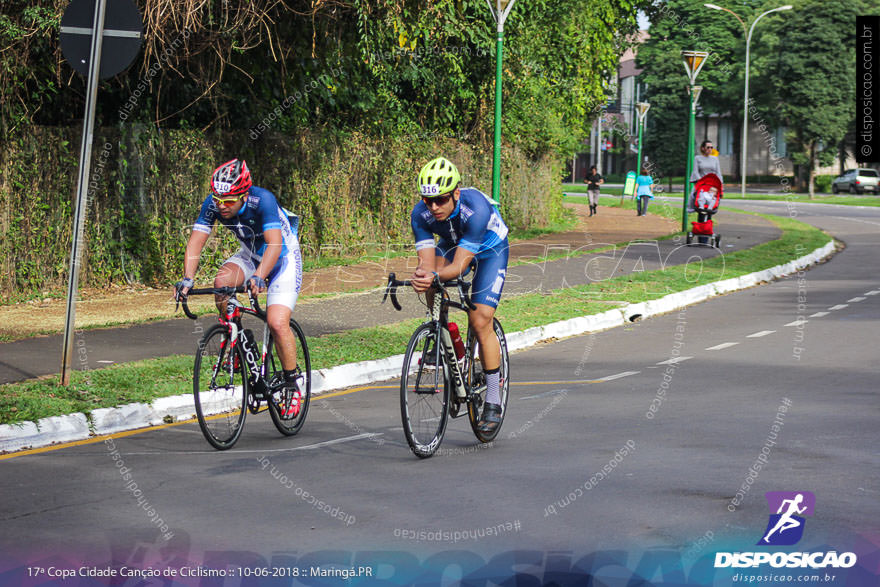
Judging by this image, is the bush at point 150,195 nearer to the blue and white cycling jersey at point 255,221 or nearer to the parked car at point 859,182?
the blue and white cycling jersey at point 255,221

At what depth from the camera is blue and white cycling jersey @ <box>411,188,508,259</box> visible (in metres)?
7.50

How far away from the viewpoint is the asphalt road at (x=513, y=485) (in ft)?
17.4

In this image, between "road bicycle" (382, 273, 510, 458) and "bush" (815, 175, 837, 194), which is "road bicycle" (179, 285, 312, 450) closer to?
"road bicycle" (382, 273, 510, 458)

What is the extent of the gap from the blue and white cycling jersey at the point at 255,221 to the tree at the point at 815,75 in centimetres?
6185

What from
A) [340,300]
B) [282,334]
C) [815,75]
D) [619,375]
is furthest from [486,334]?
[815,75]

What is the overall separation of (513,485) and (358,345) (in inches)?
218

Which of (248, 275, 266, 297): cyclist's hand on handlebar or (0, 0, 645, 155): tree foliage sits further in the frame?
(0, 0, 645, 155): tree foliage

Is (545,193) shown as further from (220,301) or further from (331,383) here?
(220,301)

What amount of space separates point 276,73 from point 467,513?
14214 millimetres

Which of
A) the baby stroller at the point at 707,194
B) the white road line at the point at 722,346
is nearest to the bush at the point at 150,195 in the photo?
the baby stroller at the point at 707,194

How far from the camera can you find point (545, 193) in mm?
31094

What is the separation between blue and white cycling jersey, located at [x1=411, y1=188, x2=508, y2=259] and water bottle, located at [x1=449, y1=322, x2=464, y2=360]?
0.49 meters

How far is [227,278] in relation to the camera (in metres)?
8.11

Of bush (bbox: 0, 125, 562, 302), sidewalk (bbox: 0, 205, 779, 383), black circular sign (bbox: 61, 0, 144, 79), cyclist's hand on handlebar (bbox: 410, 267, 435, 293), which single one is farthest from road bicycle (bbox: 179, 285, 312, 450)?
bush (bbox: 0, 125, 562, 302)
